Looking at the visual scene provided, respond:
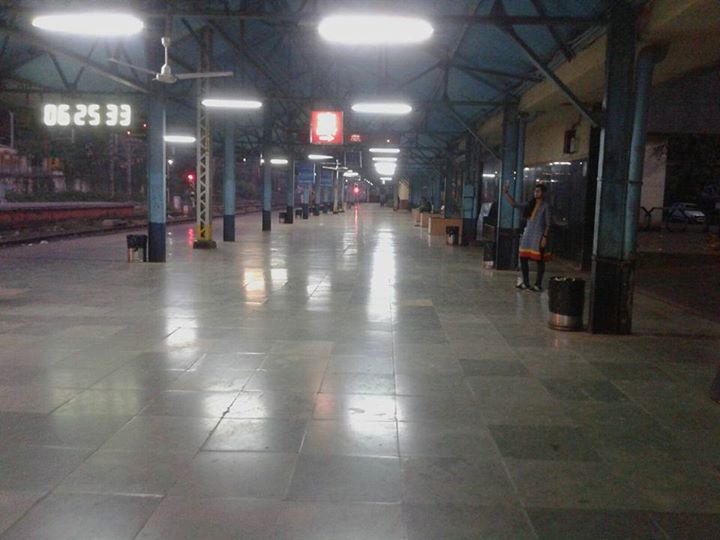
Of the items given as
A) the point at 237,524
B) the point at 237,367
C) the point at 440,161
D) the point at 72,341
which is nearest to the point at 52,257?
the point at 72,341

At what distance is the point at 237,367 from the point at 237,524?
322 centimetres

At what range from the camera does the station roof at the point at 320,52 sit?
9.26 metres

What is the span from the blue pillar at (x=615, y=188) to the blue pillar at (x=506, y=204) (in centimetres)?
688

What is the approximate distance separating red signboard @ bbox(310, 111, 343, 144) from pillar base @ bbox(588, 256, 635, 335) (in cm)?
1156

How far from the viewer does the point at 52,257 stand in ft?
56.1

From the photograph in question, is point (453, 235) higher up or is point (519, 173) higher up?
point (519, 173)

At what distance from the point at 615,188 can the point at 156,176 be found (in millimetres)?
11220

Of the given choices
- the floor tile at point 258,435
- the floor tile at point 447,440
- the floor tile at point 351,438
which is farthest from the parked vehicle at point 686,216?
the floor tile at point 258,435

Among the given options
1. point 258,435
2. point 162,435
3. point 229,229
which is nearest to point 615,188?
point 258,435

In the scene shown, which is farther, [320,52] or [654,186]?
[654,186]

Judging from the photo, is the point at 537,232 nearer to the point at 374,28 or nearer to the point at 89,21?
the point at 374,28

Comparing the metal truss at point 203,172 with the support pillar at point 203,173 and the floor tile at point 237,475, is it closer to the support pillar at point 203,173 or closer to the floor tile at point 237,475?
the support pillar at point 203,173

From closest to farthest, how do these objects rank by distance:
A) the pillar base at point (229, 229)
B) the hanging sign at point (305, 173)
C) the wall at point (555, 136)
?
the wall at point (555, 136) → the pillar base at point (229, 229) → the hanging sign at point (305, 173)

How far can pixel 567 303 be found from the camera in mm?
8883
